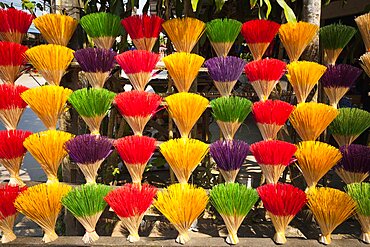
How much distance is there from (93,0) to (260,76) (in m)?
1.20

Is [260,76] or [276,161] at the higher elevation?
[260,76]

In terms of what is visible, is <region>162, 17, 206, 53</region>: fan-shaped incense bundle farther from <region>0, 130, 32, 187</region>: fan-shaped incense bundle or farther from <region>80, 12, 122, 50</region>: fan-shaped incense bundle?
<region>0, 130, 32, 187</region>: fan-shaped incense bundle

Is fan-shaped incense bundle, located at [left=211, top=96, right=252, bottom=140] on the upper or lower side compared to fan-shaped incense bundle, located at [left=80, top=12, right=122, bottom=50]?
lower

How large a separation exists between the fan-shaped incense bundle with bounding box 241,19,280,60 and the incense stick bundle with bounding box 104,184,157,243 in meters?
0.77

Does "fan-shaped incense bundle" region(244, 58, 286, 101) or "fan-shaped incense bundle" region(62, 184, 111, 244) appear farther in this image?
"fan-shaped incense bundle" region(244, 58, 286, 101)

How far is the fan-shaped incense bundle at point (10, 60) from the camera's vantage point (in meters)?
1.34

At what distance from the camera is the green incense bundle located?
1340mm

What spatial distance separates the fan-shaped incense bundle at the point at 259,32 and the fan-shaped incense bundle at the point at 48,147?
889mm

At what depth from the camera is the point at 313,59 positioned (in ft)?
4.89

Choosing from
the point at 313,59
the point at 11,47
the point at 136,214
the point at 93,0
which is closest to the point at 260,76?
the point at 313,59

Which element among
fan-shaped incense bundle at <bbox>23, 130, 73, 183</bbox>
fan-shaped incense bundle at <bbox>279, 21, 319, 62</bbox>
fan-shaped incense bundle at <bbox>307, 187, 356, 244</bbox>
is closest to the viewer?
fan-shaped incense bundle at <bbox>307, 187, 356, 244</bbox>

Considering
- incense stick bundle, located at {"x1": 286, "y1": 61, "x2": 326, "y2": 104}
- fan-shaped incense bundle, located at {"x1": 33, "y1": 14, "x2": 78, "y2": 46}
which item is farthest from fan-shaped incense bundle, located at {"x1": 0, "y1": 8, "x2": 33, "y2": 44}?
incense stick bundle, located at {"x1": 286, "y1": 61, "x2": 326, "y2": 104}

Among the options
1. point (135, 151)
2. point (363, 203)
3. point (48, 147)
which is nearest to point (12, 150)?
point (48, 147)

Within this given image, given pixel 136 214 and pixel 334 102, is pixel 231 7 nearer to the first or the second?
pixel 334 102
